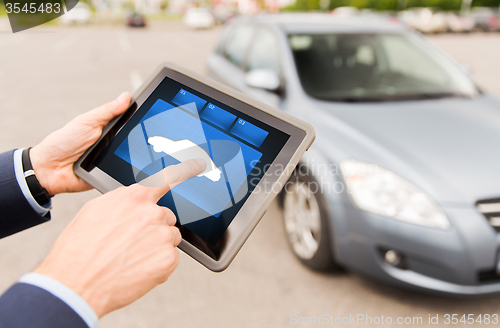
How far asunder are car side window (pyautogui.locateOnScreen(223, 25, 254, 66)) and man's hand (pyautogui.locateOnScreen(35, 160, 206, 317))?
2844 millimetres

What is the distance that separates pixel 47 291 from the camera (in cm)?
74

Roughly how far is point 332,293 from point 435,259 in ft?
2.10

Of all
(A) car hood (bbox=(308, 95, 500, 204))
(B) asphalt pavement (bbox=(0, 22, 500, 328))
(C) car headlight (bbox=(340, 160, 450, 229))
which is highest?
(A) car hood (bbox=(308, 95, 500, 204))

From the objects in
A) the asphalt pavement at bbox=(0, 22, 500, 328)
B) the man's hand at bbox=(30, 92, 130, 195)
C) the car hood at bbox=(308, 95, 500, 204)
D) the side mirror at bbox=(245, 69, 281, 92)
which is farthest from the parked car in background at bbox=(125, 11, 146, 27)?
the man's hand at bbox=(30, 92, 130, 195)

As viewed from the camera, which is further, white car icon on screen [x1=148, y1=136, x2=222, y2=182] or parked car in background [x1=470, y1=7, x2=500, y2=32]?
parked car in background [x1=470, y1=7, x2=500, y2=32]

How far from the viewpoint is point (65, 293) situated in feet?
2.44

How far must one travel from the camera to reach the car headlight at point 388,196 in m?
1.74

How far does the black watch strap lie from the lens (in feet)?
4.42

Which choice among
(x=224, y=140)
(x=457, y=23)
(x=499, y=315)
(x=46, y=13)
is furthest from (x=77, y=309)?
(x=457, y=23)

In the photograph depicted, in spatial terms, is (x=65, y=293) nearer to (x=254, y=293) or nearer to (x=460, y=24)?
(x=254, y=293)

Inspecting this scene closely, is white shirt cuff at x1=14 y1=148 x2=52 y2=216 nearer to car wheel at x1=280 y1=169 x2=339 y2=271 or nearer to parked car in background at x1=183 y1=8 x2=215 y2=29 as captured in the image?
car wheel at x1=280 y1=169 x2=339 y2=271

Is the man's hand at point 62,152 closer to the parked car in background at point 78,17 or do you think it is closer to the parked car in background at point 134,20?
the parked car in background at point 134,20

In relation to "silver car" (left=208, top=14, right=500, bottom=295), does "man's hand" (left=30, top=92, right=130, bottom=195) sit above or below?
above

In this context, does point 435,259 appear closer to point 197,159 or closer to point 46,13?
point 197,159
